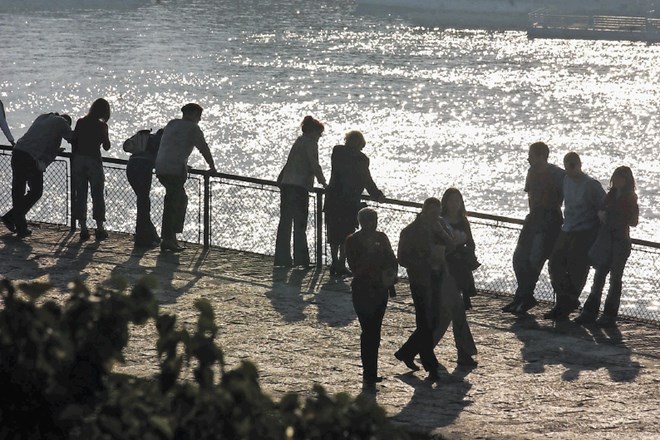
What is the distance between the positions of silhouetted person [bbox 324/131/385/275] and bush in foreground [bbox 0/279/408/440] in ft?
28.2

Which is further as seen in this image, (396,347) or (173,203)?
(173,203)

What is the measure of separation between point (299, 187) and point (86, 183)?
2.26m

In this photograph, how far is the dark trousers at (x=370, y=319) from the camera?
32.9 ft

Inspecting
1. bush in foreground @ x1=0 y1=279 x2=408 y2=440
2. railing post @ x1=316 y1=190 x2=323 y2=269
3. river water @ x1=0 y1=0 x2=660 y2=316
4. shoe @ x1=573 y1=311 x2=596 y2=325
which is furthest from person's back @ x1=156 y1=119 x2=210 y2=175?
river water @ x1=0 y1=0 x2=660 y2=316

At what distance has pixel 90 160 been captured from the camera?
1457cm

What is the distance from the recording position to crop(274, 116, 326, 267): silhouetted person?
13.8m

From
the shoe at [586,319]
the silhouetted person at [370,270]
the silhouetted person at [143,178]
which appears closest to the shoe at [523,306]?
the shoe at [586,319]

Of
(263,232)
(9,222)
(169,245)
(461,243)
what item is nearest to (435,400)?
(461,243)

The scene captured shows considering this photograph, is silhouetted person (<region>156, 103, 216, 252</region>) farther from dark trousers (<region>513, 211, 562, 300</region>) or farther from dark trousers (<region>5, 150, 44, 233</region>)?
dark trousers (<region>513, 211, 562, 300</region>)

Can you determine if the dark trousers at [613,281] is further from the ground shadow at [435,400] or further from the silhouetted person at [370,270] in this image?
the silhouetted person at [370,270]

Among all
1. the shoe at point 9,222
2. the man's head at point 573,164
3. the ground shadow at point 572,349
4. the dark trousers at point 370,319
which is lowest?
the ground shadow at point 572,349

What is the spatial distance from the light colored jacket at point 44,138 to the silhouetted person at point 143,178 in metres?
0.77

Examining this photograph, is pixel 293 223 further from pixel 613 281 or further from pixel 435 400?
pixel 435 400

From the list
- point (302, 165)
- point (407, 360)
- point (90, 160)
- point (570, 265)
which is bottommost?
point (407, 360)
